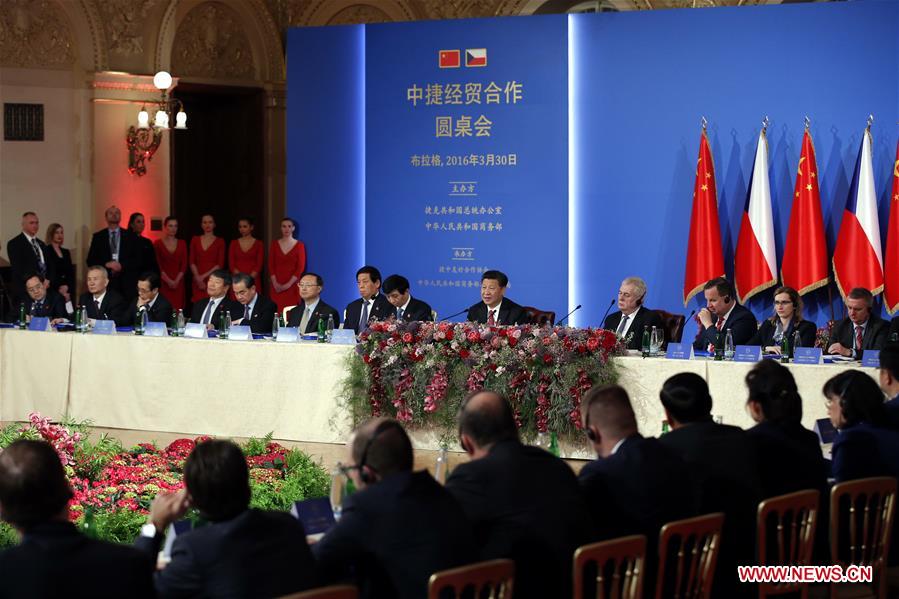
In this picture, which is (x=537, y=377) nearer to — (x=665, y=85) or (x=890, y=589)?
(x=890, y=589)

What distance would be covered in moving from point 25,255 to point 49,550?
809 cm

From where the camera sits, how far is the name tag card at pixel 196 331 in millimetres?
7320

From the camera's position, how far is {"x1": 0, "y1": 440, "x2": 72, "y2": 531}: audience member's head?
2445 mm

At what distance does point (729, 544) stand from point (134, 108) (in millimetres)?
8543

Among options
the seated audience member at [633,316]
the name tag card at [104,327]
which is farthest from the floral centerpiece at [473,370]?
the name tag card at [104,327]

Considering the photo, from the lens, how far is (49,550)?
2.32 metres

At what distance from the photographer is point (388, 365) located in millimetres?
6664

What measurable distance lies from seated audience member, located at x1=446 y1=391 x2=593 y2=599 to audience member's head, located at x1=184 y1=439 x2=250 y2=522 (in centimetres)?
60

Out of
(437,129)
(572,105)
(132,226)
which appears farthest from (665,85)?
(132,226)

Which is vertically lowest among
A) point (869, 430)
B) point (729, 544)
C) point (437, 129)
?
point (729, 544)

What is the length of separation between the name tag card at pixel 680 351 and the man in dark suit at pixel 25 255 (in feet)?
18.3

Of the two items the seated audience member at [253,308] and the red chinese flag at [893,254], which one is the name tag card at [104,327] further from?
the red chinese flag at [893,254]

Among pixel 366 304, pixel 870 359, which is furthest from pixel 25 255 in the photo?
pixel 870 359

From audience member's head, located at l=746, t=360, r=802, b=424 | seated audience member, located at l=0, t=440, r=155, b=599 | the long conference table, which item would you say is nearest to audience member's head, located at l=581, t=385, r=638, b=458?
audience member's head, located at l=746, t=360, r=802, b=424
